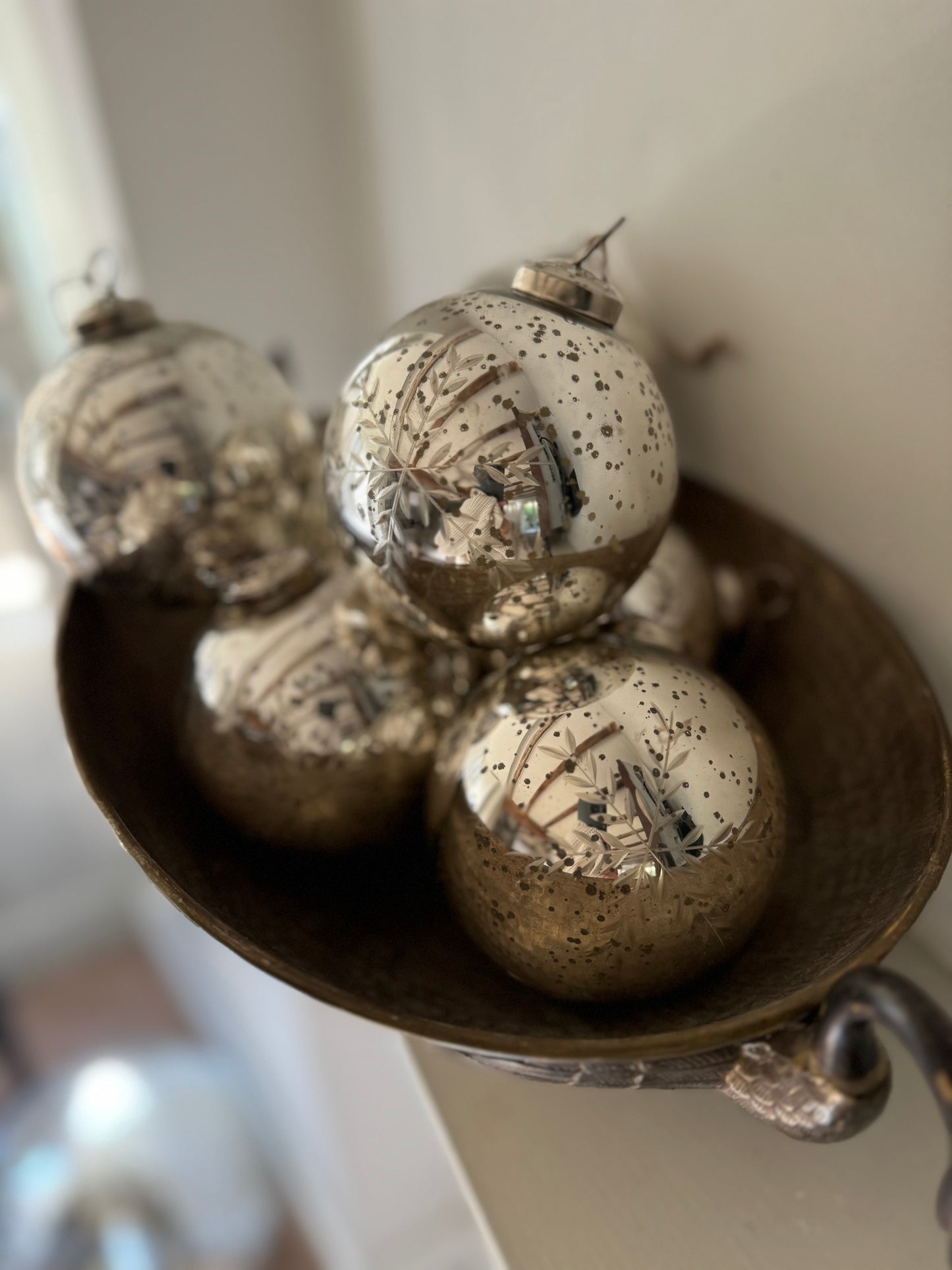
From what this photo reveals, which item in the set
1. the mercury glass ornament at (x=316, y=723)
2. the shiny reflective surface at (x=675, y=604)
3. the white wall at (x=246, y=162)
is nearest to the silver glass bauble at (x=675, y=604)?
the shiny reflective surface at (x=675, y=604)

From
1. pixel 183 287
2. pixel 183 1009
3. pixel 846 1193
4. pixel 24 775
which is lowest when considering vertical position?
pixel 183 1009

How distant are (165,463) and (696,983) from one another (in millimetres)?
334

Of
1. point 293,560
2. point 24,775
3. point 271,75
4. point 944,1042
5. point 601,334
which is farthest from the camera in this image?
point 24,775

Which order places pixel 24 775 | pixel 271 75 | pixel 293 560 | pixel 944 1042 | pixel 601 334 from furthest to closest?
pixel 24 775 < pixel 271 75 < pixel 293 560 < pixel 601 334 < pixel 944 1042

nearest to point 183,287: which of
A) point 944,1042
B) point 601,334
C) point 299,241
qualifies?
point 299,241

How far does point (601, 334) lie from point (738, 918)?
9.0 inches

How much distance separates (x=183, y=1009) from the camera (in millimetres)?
1285

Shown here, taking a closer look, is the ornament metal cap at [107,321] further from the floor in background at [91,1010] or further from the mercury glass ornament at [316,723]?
the floor in background at [91,1010]

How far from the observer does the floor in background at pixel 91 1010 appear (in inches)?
48.9

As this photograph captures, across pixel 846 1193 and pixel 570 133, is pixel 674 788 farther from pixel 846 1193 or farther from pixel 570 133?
pixel 570 133

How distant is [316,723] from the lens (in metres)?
0.40

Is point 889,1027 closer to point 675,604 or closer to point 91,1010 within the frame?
point 675,604

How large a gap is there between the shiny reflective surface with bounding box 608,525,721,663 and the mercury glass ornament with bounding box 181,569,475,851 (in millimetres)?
104

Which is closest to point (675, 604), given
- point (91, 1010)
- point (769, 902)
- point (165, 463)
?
point (769, 902)
